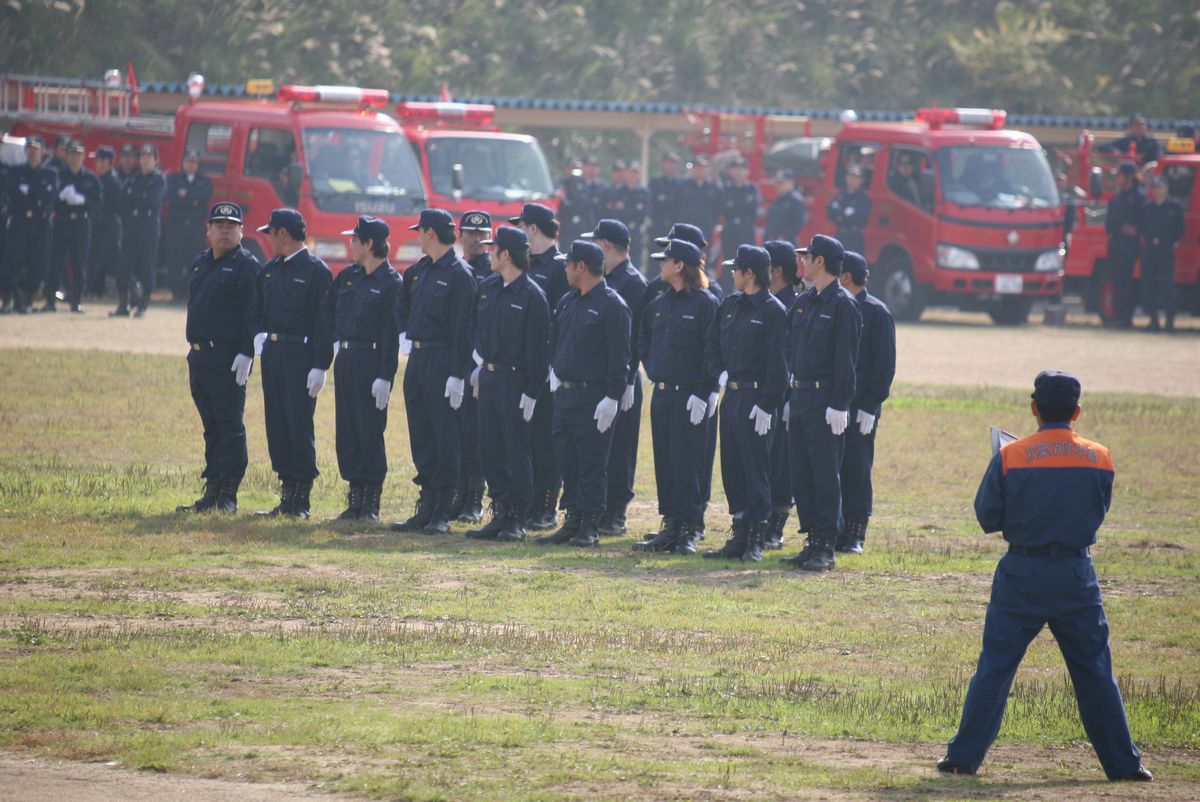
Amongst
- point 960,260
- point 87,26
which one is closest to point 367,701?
point 960,260

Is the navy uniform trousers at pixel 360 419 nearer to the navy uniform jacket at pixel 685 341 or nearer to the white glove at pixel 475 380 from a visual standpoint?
the white glove at pixel 475 380

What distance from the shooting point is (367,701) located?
24.4ft

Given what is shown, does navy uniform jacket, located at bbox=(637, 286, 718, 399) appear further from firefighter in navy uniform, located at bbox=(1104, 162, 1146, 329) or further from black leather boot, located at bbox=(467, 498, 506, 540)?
firefighter in navy uniform, located at bbox=(1104, 162, 1146, 329)

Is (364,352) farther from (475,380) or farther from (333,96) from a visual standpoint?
(333,96)

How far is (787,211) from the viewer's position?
2750 centimetres

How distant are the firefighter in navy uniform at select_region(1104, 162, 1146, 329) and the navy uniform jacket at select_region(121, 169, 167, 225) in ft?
43.7

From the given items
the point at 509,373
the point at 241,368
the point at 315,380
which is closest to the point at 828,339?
the point at 509,373

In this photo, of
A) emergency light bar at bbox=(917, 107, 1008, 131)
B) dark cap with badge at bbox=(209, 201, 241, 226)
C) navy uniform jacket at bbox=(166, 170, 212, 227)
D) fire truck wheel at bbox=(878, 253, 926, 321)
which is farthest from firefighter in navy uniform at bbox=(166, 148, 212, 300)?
dark cap with badge at bbox=(209, 201, 241, 226)

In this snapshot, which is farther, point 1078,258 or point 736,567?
point 1078,258

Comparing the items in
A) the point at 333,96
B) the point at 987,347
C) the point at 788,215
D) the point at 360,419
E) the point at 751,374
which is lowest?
the point at 987,347

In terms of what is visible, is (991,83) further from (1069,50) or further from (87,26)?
(87,26)

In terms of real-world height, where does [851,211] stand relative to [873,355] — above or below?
below

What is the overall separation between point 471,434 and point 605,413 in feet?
3.89

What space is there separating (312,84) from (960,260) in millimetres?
17366
